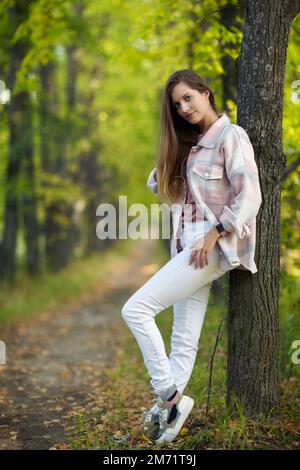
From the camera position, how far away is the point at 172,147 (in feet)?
13.9

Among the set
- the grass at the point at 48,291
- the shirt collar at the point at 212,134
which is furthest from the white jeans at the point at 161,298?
the grass at the point at 48,291

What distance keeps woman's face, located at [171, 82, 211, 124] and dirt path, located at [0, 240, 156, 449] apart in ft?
8.94

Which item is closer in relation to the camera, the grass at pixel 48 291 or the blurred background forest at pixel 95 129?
the blurred background forest at pixel 95 129

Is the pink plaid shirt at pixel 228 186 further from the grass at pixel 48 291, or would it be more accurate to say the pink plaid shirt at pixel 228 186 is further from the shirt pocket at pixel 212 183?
the grass at pixel 48 291

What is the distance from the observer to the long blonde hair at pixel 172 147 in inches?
166

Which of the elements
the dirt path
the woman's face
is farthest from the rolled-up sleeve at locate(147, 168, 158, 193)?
the dirt path

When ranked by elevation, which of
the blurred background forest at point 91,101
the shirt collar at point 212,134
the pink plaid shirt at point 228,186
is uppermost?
the blurred background forest at point 91,101

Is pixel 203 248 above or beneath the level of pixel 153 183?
beneath

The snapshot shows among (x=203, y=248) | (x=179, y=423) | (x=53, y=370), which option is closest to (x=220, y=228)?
(x=203, y=248)

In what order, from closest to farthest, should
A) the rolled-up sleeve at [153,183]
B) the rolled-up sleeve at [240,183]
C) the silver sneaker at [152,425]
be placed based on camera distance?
the rolled-up sleeve at [240,183], the silver sneaker at [152,425], the rolled-up sleeve at [153,183]

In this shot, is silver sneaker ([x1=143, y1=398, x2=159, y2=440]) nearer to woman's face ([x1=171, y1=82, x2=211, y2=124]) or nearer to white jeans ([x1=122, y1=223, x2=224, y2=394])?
white jeans ([x1=122, y1=223, x2=224, y2=394])

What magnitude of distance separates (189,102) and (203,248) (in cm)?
111

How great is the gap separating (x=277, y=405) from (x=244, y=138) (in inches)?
80.1

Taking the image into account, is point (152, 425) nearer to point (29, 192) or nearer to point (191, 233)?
point (191, 233)
